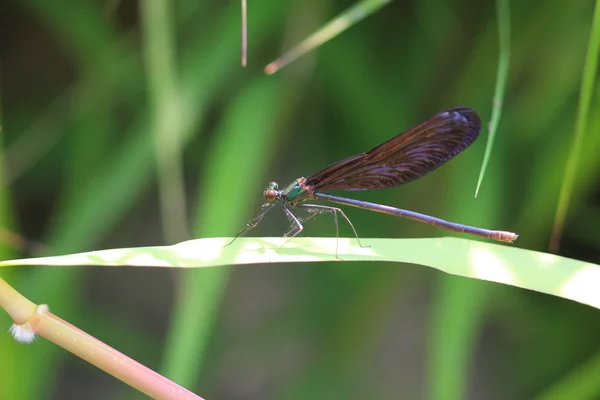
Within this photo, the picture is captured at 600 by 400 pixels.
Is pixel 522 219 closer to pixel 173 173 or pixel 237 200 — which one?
pixel 237 200

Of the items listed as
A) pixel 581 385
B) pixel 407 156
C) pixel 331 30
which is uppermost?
pixel 331 30

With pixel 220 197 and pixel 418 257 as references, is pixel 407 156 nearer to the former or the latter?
pixel 220 197

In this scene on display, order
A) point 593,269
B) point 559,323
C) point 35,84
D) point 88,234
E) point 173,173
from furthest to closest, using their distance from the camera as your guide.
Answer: point 35,84, point 559,323, point 88,234, point 173,173, point 593,269

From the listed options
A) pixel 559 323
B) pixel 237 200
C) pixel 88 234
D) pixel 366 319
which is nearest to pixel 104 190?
pixel 88 234

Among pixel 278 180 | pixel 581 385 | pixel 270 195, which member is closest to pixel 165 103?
pixel 270 195

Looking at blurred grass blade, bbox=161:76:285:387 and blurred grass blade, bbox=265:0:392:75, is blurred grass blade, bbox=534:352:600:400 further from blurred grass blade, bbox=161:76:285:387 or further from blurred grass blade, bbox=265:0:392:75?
blurred grass blade, bbox=265:0:392:75

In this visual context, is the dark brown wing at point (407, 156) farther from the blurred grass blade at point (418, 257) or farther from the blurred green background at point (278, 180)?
the blurred grass blade at point (418, 257)

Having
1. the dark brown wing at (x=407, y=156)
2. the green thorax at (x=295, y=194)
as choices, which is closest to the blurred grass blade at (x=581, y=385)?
the dark brown wing at (x=407, y=156)
